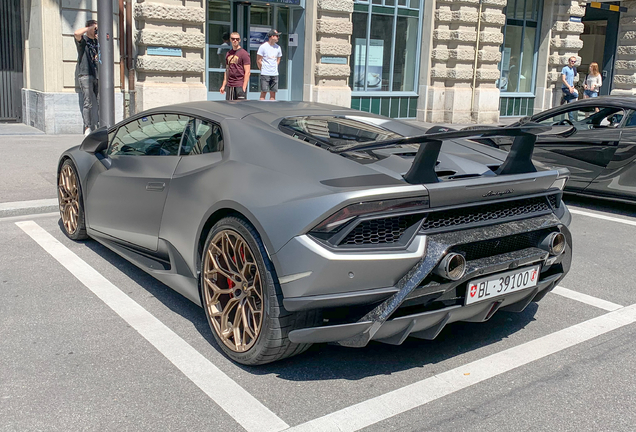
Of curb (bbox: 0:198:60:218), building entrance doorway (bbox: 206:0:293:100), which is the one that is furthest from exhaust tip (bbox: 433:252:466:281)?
building entrance doorway (bbox: 206:0:293:100)

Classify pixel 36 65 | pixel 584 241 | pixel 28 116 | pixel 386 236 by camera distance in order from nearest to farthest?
pixel 386 236 < pixel 584 241 < pixel 36 65 < pixel 28 116

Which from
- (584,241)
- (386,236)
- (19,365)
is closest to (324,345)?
(386,236)

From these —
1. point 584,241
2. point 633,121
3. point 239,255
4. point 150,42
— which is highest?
point 150,42

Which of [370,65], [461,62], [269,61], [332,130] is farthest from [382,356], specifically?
[461,62]

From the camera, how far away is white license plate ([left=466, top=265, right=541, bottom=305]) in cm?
348

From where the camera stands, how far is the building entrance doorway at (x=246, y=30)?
49.4 ft

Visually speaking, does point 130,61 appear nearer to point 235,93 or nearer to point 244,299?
point 235,93

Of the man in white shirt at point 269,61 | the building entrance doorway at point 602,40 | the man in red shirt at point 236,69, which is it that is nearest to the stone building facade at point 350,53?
the man in red shirt at point 236,69

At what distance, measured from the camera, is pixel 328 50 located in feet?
51.5

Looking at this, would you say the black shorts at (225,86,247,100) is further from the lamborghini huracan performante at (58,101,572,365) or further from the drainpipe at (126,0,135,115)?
the lamborghini huracan performante at (58,101,572,365)

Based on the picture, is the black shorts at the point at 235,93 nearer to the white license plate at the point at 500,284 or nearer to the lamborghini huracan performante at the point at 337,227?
the lamborghini huracan performante at the point at 337,227

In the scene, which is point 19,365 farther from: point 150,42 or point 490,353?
point 150,42

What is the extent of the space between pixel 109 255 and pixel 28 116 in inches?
381

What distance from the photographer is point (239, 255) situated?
11.8 ft
